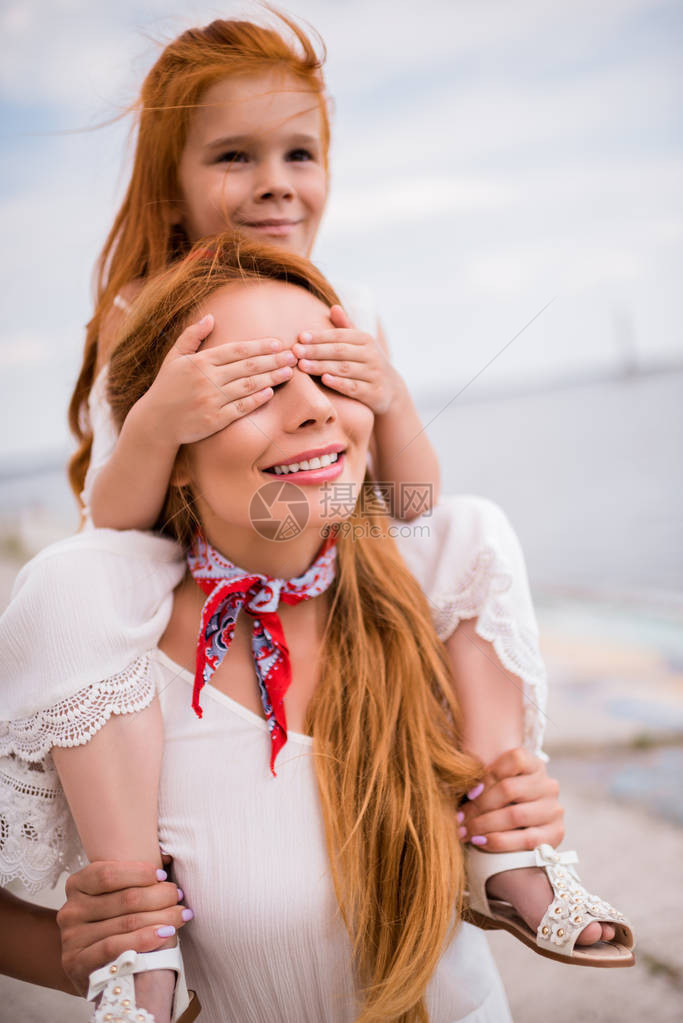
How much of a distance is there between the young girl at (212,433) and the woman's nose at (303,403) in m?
0.01

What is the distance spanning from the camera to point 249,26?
55.7 inches

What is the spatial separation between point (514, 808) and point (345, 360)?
0.57m

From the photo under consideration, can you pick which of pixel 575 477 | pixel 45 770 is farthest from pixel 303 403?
pixel 575 477

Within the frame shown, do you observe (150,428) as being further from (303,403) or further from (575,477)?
(575,477)

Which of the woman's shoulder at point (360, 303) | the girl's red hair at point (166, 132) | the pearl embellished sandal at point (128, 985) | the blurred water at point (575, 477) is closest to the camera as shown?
the pearl embellished sandal at point (128, 985)

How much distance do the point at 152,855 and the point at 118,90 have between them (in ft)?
3.93

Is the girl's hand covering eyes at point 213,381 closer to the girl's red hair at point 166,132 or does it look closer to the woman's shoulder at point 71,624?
the woman's shoulder at point 71,624

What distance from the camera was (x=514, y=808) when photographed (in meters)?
1.08

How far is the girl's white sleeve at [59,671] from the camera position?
100 centimetres

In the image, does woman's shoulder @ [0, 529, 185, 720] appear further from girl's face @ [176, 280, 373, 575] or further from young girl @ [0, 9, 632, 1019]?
girl's face @ [176, 280, 373, 575]

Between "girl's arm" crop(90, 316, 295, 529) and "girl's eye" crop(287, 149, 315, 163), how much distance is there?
0.55 meters

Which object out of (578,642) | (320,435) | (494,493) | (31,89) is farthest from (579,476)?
(320,435)

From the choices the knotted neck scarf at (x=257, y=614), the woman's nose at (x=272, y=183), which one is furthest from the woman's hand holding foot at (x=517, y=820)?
the woman's nose at (x=272, y=183)

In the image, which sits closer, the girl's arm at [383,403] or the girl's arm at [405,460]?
the girl's arm at [383,403]
